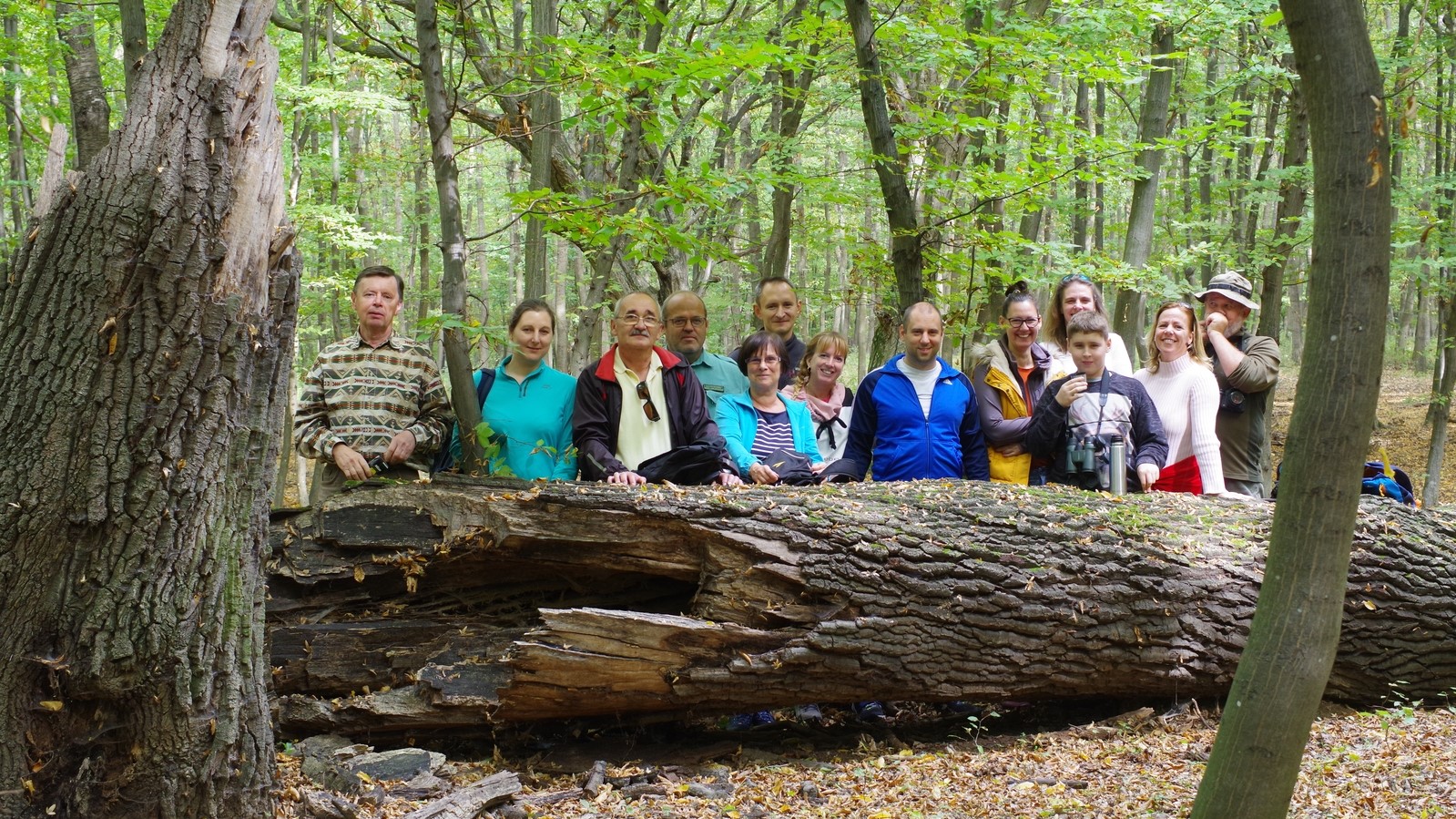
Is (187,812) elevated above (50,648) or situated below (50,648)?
below

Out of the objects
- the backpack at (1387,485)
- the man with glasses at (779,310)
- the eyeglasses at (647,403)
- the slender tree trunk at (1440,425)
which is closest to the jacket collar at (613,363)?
the eyeglasses at (647,403)

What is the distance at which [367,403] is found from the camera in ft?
16.6

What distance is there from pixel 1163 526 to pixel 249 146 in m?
4.72

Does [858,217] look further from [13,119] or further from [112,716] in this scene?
[112,716]

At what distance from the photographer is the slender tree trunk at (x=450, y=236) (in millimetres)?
5281

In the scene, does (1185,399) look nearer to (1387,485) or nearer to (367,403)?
(1387,485)

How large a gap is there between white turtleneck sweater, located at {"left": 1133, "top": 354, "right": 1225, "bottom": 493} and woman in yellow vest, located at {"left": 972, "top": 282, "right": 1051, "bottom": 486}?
735mm

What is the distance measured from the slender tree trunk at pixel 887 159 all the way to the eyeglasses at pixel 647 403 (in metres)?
2.88

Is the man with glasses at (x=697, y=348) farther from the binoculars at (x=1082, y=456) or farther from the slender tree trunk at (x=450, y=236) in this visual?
the binoculars at (x=1082, y=456)

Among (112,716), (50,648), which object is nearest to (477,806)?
(112,716)

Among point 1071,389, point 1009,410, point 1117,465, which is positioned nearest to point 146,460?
point 1071,389

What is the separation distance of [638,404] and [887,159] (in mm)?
3104

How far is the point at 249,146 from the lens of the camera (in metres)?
3.37

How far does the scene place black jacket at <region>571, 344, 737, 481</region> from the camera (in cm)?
528
